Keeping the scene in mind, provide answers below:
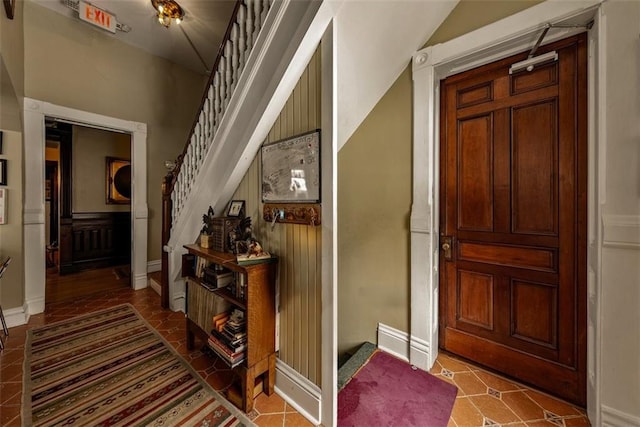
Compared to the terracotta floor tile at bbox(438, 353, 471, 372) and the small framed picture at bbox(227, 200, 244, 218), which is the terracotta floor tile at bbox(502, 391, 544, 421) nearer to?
the terracotta floor tile at bbox(438, 353, 471, 372)

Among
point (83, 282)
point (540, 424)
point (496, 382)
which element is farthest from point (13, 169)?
point (540, 424)

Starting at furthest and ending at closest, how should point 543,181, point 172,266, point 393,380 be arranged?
1. point 172,266
2. point 393,380
3. point 543,181

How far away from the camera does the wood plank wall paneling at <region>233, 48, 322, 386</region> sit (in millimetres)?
1428

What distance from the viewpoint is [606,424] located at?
1.27 meters

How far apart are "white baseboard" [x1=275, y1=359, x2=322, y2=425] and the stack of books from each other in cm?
30

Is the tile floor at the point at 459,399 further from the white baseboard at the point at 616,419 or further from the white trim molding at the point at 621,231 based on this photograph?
the white trim molding at the point at 621,231

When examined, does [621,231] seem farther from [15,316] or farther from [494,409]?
[15,316]

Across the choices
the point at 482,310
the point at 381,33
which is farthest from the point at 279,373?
the point at 381,33

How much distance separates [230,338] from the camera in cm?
158

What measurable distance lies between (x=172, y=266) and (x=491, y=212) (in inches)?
126

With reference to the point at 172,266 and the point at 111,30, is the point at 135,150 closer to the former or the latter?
the point at 111,30

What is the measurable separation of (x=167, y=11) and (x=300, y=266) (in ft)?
12.1

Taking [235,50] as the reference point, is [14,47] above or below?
above

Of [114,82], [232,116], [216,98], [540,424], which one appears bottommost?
[540,424]
